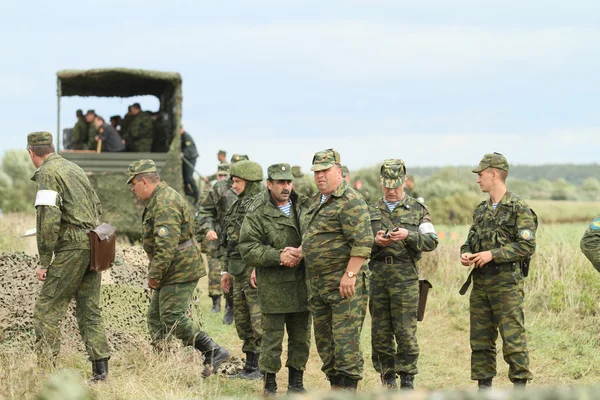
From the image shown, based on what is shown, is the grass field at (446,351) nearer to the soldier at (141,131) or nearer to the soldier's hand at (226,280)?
the soldier's hand at (226,280)

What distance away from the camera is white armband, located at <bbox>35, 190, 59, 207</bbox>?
7.14 metres

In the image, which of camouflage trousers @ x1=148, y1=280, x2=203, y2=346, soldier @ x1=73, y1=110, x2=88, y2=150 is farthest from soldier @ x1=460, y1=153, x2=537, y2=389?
soldier @ x1=73, y1=110, x2=88, y2=150

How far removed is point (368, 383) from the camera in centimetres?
829

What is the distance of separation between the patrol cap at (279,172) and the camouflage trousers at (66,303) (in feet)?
5.53

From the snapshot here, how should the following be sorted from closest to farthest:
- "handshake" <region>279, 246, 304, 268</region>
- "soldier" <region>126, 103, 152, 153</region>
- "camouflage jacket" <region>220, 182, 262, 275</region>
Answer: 1. "handshake" <region>279, 246, 304, 268</region>
2. "camouflage jacket" <region>220, 182, 262, 275</region>
3. "soldier" <region>126, 103, 152, 153</region>

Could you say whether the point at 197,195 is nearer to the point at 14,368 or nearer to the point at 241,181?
the point at 241,181

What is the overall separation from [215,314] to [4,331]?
3.99 m

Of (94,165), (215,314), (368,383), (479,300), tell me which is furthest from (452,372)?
(94,165)

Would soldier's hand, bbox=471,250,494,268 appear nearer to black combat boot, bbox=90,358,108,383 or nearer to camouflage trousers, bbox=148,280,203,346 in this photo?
camouflage trousers, bbox=148,280,203,346

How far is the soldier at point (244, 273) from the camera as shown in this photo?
8.52 meters

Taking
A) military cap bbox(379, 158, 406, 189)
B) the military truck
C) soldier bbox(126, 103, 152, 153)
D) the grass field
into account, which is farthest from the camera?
soldier bbox(126, 103, 152, 153)

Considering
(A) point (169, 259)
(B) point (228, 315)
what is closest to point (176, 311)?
(A) point (169, 259)

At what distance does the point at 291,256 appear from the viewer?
7047 mm

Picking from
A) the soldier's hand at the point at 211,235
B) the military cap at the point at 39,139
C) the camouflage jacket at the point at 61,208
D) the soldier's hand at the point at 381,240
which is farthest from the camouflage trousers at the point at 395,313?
the military cap at the point at 39,139
